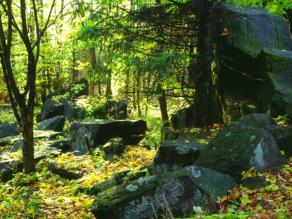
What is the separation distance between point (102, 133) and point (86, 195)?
4.61 meters

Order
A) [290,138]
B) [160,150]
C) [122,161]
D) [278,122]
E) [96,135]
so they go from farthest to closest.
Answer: [96,135]
[122,161]
[278,122]
[160,150]
[290,138]

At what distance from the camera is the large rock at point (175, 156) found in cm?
846

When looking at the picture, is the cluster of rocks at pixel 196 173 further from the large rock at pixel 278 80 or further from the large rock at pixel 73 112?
the large rock at pixel 73 112

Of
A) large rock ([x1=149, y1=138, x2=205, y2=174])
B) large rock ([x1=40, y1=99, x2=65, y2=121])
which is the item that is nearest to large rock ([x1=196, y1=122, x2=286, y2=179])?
large rock ([x1=149, y1=138, x2=205, y2=174])

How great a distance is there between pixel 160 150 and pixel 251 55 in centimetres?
404

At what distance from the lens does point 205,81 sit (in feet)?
35.3

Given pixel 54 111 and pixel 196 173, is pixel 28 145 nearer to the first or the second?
pixel 196 173

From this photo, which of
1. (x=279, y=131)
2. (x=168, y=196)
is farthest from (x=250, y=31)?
(x=168, y=196)

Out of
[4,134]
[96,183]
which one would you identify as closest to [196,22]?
[96,183]

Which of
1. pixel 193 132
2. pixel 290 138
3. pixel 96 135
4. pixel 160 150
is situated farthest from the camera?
pixel 96 135

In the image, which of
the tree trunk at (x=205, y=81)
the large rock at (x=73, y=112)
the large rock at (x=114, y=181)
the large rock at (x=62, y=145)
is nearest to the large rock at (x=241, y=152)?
the large rock at (x=114, y=181)

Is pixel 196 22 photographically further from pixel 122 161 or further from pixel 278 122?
pixel 122 161

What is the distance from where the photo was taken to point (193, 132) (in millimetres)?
10492

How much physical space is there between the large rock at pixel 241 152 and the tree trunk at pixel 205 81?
10.9ft
